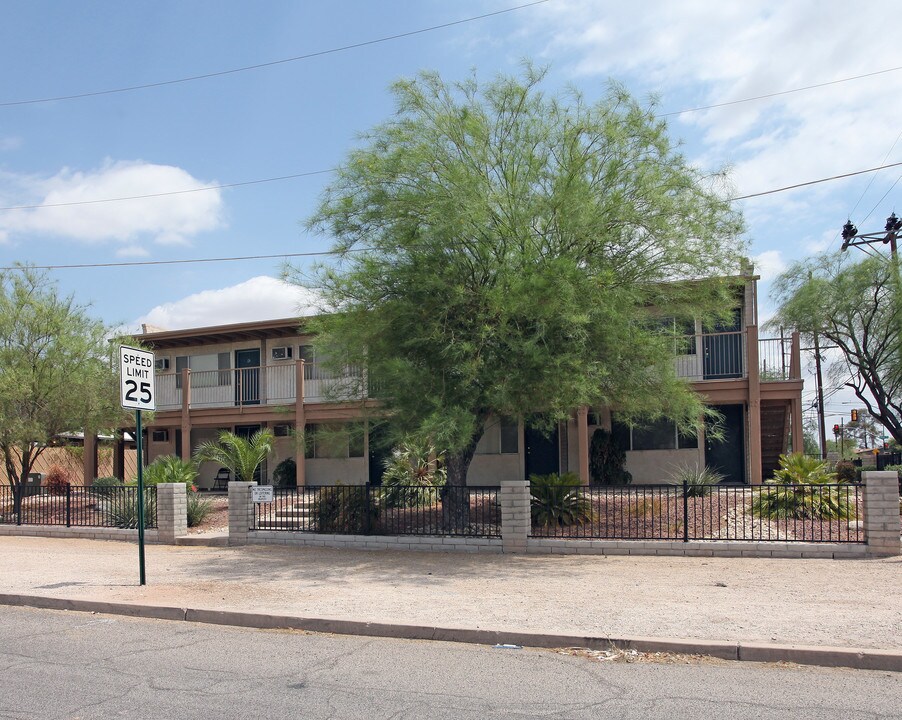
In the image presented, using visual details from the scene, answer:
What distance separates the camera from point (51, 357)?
2033 centimetres

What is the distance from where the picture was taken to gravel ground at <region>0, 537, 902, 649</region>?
8414 millimetres

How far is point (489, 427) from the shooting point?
60.1 ft

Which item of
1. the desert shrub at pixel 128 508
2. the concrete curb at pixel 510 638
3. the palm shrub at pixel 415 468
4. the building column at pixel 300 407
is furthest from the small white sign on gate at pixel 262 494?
the building column at pixel 300 407

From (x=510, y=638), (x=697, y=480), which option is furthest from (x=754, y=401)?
(x=510, y=638)

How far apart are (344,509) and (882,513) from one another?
878 centimetres

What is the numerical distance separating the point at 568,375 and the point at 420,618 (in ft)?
16.3

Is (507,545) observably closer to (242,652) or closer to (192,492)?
(242,652)

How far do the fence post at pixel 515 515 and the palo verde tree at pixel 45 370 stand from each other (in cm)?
1163

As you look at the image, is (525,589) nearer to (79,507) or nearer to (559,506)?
(559,506)

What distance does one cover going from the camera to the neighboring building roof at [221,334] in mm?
25306

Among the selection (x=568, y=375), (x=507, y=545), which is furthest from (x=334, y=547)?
(x=568, y=375)

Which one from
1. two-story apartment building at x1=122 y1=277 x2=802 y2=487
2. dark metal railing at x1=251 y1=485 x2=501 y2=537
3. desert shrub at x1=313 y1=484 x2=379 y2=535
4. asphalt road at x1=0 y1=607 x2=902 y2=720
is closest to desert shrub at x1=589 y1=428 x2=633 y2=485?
two-story apartment building at x1=122 y1=277 x2=802 y2=487

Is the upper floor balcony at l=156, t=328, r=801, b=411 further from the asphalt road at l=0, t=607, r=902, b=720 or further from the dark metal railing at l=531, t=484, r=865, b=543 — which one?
the asphalt road at l=0, t=607, r=902, b=720

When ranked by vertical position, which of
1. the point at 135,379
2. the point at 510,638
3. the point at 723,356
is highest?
the point at 723,356
